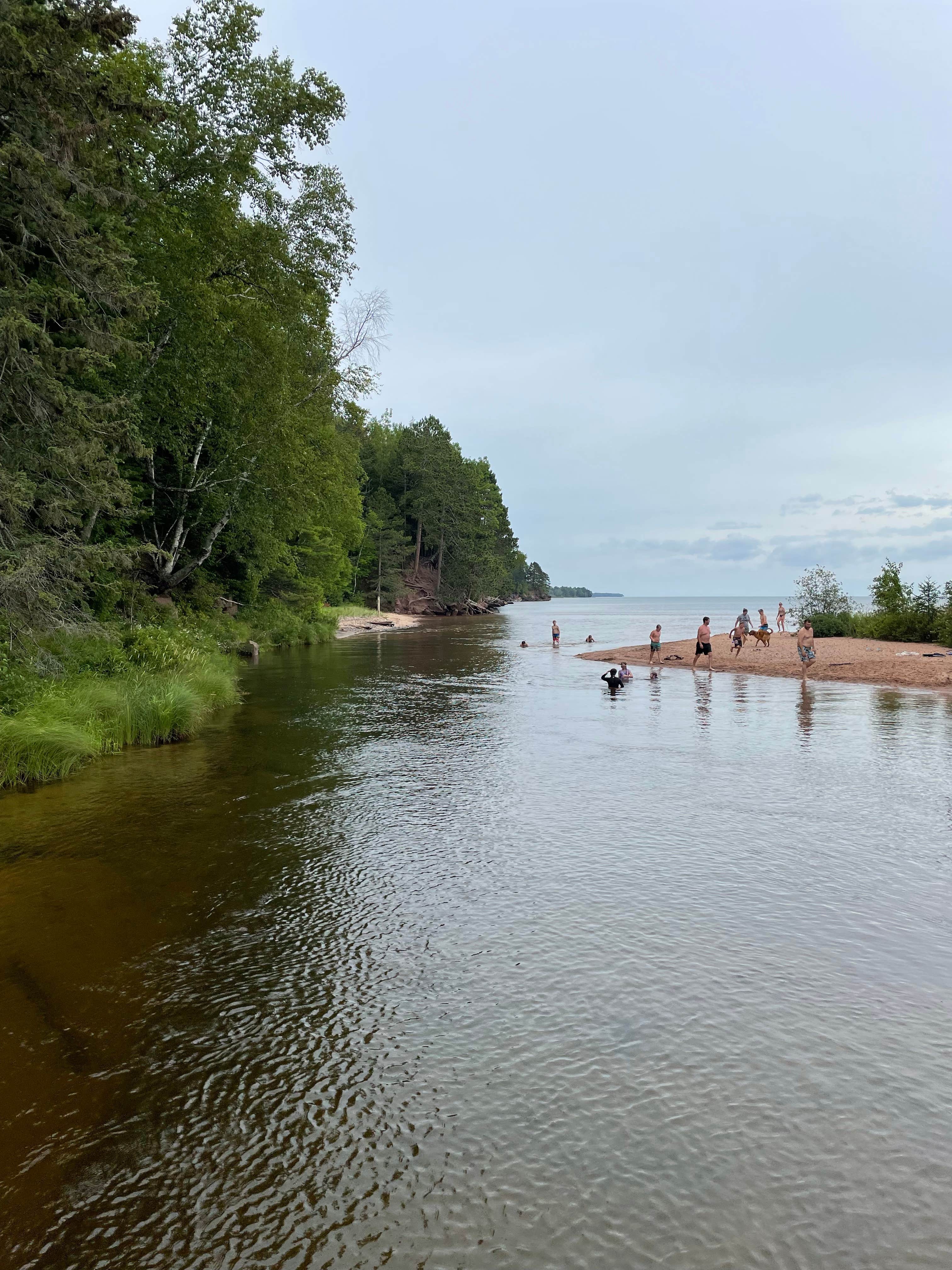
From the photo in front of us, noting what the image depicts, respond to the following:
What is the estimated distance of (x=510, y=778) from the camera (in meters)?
12.9

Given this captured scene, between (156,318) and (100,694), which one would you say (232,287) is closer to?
(156,318)

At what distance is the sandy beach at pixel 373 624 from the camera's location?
55.6 meters

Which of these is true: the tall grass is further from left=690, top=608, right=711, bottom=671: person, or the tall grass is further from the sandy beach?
the sandy beach

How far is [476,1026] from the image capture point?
5406 millimetres

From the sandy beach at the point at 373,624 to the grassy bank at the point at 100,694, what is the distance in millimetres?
30870

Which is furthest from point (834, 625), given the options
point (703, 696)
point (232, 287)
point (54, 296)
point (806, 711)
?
→ point (54, 296)

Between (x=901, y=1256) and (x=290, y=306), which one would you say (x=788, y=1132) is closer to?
(x=901, y=1256)

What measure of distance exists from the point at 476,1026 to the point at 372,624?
59.9m

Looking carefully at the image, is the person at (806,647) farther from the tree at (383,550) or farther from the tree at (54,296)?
the tree at (383,550)

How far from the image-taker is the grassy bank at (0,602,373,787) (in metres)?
12.0

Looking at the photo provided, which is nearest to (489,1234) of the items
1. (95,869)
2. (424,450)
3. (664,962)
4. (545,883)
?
(664,962)

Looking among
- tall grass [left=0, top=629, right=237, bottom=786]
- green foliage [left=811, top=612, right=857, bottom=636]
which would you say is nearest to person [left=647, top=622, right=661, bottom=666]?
green foliage [left=811, top=612, right=857, bottom=636]

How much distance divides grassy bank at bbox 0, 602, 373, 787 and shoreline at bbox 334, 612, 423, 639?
2998cm

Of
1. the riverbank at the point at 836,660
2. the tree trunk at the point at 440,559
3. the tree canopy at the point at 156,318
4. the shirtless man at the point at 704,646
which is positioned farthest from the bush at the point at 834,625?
the tree trunk at the point at 440,559
